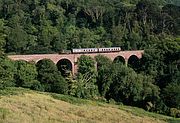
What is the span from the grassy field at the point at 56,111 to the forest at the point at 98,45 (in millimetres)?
4417

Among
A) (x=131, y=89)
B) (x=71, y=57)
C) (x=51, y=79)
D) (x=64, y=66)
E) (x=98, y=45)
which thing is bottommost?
(x=131, y=89)

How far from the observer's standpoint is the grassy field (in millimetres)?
29703

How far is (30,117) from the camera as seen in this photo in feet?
96.2

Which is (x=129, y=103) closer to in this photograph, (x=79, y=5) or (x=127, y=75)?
(x=127, y=75)

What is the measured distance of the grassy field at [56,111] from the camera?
97.5 ft

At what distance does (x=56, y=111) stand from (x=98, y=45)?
123 ft

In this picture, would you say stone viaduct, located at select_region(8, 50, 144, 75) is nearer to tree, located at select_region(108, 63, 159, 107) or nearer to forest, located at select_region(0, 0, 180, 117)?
forest, located at select_region(0, 0, 180, 117)

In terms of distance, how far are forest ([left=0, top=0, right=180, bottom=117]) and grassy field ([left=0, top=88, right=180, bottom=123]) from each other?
4.42 metres

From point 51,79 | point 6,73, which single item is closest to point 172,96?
point 51,79

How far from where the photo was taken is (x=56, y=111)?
3275cm

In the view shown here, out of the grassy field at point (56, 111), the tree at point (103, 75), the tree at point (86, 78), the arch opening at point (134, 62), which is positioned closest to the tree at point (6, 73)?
the grassy field at point (56, 111)

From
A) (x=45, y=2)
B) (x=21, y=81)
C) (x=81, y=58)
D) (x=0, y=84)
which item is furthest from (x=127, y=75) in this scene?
(x=45, y=2)

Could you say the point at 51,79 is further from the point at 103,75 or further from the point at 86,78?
the point at 103,75

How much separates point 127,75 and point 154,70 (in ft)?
29.7
